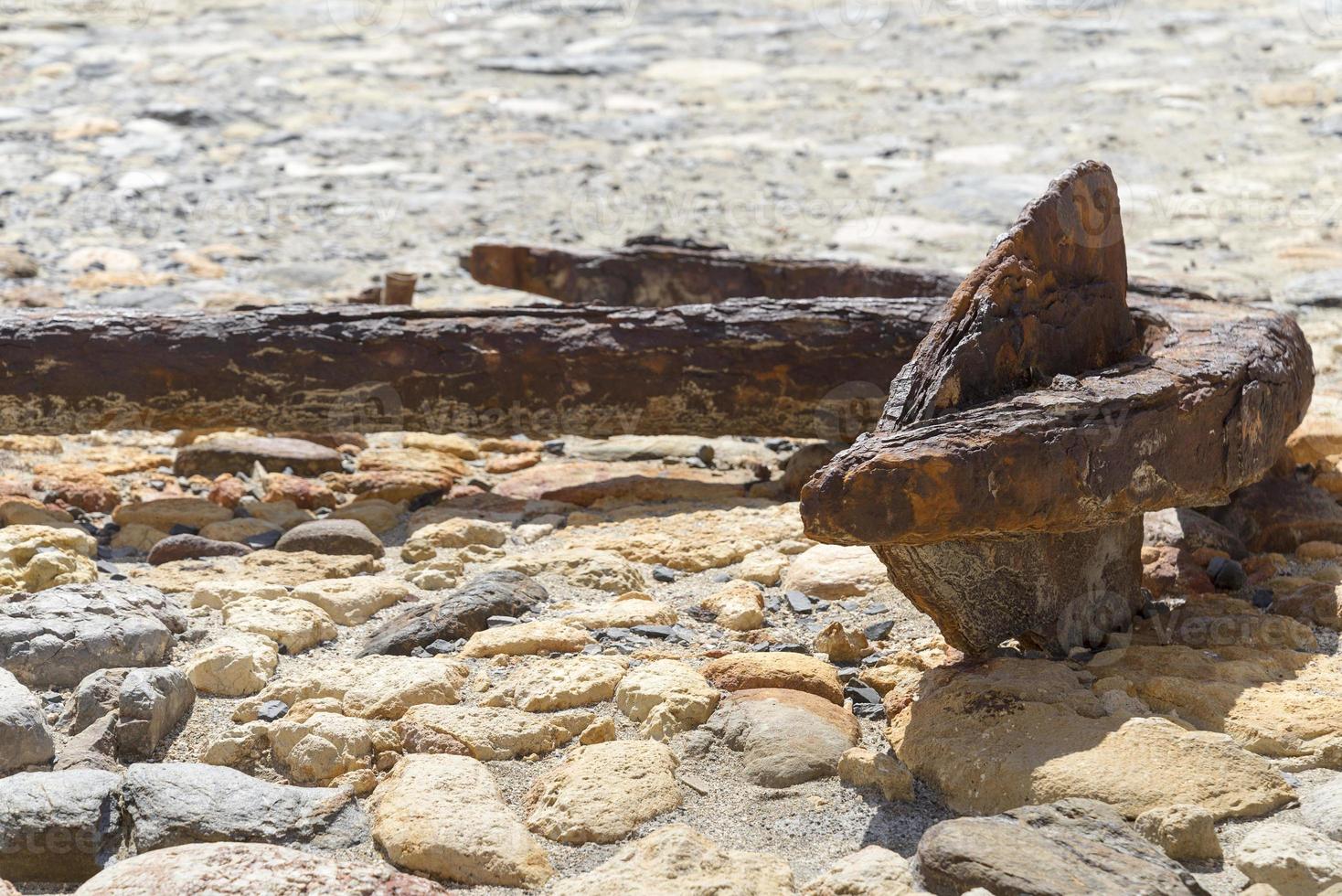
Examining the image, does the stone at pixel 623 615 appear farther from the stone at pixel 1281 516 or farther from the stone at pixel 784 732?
the stone at pixel 1281 516

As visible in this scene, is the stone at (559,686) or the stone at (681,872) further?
the stone at (559,686)

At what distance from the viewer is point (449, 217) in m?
6.97

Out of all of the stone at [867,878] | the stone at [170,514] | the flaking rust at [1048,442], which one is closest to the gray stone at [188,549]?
the stone at [170,514]

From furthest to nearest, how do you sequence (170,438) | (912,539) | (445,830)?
(170,438), (912,539), (445,830)

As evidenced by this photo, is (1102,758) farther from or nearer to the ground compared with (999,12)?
nearer to the ground

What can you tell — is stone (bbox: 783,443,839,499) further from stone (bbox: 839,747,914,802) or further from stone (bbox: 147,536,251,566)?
stone (bbox: 839,747,914,802)

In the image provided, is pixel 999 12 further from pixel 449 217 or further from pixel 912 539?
pixel 912 539

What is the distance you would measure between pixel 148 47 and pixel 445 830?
9283mm

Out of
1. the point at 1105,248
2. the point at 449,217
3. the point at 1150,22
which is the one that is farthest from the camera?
the point at 1150,22

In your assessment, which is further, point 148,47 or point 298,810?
point 148,47

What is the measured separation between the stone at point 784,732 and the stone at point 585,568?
2.26 ft

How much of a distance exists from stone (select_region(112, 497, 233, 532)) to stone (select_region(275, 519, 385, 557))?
331mm

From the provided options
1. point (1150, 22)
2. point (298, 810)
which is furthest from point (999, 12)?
point (298, 810)

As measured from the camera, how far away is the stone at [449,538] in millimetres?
3363
